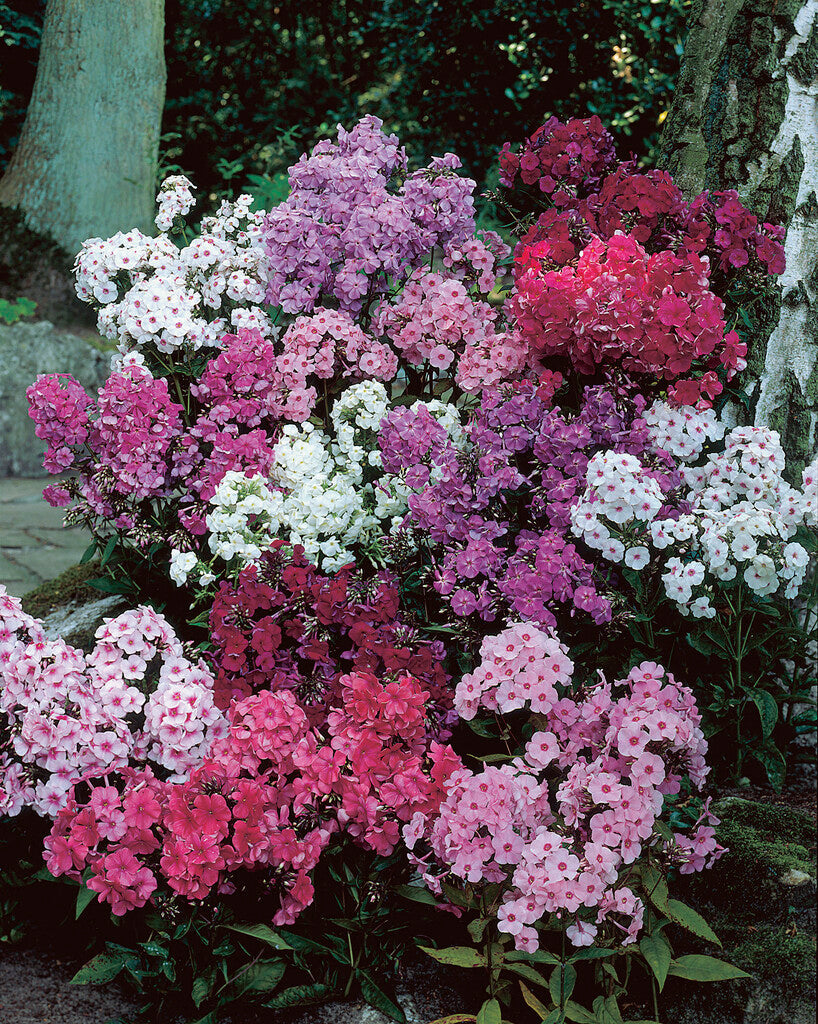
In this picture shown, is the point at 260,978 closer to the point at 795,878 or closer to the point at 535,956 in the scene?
the point at 535,956

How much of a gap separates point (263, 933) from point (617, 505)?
1223mm

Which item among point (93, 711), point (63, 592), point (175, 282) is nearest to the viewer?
point (93, 711)

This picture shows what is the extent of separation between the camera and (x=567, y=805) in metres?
2.02

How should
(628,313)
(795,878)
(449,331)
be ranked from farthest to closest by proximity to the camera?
(449,331) < (628,313) < (795,878)

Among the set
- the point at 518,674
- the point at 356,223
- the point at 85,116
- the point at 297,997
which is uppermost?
the point at 85,116

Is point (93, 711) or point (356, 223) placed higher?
point (356, 223)

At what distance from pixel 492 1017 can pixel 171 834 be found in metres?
0.71

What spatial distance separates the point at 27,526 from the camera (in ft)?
17.1

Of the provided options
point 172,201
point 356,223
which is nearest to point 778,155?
point 356,223

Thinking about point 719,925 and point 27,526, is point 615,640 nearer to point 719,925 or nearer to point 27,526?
point 719,925

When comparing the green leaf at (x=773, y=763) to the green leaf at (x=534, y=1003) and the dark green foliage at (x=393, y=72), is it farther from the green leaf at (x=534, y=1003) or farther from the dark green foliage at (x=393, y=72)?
the dark green foliage at (x=393, y=72)

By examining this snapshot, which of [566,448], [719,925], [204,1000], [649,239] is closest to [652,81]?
[649,239]

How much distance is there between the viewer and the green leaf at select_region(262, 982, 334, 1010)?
6.57 ft

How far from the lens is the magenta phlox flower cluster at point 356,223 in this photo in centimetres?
295
